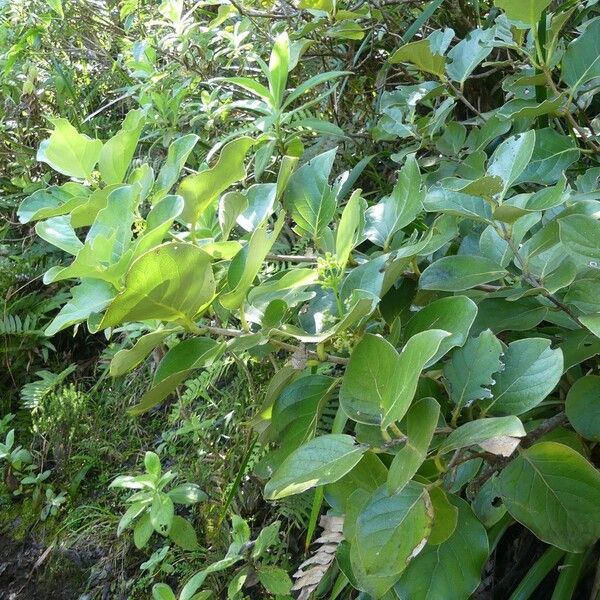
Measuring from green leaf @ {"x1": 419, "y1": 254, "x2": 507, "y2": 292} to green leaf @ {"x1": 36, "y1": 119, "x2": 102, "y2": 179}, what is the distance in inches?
15.8

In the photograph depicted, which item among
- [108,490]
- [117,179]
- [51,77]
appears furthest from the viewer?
[51,77]

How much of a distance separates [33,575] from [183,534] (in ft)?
2.18

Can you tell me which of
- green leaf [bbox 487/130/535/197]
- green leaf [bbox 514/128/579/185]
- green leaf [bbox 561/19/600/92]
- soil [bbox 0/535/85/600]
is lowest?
soil [bbox 0/535/85/600]

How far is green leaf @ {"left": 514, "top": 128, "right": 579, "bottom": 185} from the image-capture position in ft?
2.84

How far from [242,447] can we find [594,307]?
A: 111 centimetres

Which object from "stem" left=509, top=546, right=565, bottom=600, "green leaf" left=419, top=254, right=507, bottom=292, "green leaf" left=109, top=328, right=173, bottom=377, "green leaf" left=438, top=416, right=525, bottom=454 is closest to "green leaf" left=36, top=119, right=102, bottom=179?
"green leaf" left=109, top=328, right=173, bottom=377

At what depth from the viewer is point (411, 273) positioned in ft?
2.58

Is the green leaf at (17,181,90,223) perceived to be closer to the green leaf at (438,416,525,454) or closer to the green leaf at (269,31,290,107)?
the green leaf at (269,31,290,107)

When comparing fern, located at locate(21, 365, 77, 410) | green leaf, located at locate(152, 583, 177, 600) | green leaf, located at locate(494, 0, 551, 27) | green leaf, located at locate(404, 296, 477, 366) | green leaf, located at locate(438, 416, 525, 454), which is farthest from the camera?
fern, located at locate(21, 365, 77, 410)

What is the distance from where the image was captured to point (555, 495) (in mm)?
613

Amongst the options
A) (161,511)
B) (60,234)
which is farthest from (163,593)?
(60,234)

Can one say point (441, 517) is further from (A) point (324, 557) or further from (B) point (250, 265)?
(A) point (324, 557)

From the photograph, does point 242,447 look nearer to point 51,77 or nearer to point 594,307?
point 594,307

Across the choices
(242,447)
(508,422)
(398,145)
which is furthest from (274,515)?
(508,422)
